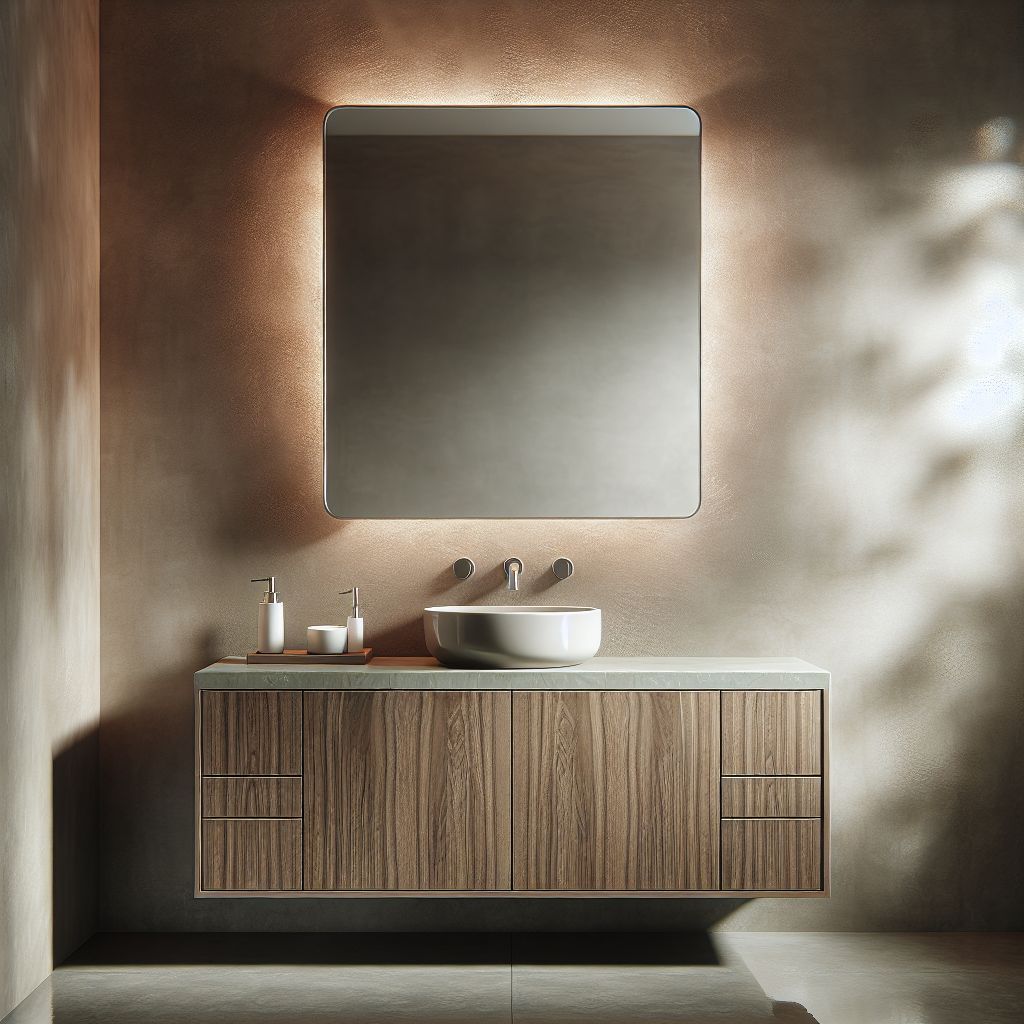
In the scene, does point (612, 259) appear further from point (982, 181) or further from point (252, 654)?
point (252, 654)

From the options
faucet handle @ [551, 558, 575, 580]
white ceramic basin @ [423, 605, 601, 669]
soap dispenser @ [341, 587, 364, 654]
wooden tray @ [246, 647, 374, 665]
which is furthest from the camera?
faucet handle @ [551, 558, 575, 580]

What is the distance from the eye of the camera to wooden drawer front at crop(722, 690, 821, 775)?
9.20 ft

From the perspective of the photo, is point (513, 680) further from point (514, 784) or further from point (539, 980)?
point (539, 980)

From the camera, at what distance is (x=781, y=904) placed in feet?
10.6

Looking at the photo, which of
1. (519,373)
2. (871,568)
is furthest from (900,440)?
(519,373)

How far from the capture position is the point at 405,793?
9.24 ft

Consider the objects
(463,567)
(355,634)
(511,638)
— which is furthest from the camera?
(463,567)

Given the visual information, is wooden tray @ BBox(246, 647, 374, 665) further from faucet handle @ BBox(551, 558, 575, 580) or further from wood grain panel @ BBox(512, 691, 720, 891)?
faucet handle @ BBox(551, 558, 575, 580)

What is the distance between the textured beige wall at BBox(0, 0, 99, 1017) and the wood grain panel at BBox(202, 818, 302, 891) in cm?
46

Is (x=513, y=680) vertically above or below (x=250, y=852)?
above

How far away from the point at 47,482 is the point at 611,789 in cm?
170

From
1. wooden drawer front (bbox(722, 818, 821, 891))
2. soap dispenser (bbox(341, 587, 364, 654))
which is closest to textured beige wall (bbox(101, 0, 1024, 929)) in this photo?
soap dispenser (bbox(341, 587, 364, 654))

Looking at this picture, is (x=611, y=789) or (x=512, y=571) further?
(x=512, y=571)

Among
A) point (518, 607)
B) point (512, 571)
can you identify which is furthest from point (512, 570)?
point (518, 607)
